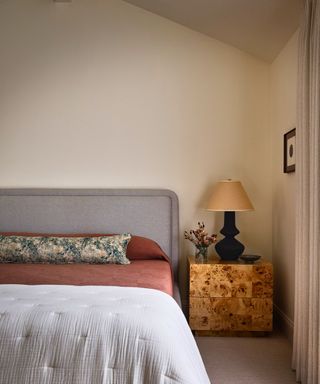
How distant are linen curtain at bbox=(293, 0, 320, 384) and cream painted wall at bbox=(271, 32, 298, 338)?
0.65m

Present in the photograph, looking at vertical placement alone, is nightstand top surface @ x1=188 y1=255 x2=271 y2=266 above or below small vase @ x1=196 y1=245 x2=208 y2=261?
below

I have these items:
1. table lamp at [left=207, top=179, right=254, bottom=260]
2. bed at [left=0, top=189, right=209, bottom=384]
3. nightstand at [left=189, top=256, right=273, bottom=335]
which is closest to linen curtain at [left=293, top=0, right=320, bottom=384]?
nightstand at [left=189, top=256, right=273, bottom=335]

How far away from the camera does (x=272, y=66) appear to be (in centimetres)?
373

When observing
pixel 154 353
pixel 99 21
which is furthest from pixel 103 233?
pixel 154 353

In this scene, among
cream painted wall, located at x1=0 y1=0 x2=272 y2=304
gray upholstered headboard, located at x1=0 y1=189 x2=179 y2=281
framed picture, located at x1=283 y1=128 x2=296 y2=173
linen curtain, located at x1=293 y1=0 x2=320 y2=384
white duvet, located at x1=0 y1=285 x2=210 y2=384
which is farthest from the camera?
cream painted wall, located at x1=0 y1=0 x2=272 y2=304

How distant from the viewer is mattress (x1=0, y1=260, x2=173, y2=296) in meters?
2.47

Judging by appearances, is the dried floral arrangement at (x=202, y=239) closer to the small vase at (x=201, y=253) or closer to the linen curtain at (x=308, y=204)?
the small vase at (x=201, y=253)

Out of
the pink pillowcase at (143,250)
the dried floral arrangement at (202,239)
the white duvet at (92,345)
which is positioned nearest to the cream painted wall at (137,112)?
the dried floral arrangement at (202,239)

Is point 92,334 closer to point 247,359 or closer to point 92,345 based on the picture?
point 92,345

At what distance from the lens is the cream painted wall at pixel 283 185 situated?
3.19 meters

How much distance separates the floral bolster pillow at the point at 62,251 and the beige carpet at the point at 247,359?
924mm

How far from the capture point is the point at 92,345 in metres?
1.58

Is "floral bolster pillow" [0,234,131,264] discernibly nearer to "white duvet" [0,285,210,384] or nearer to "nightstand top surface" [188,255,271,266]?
"nightstand top surface" [188,255,271,266]

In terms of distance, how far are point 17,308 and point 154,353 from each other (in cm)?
62
